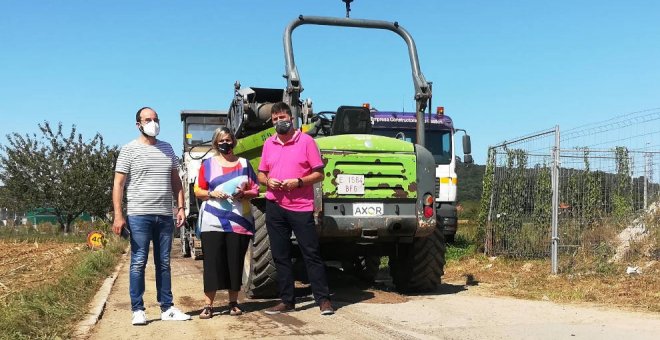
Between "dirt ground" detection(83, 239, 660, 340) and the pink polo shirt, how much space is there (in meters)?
1.07

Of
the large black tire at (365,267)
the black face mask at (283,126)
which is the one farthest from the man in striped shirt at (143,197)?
the large black tire at (365,267)

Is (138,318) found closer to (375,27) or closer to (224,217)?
(224,217)

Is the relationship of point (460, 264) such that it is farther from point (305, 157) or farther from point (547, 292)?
point (305, 157)

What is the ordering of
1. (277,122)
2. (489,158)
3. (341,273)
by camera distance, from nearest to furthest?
(277,122), (341,273), (489,158)

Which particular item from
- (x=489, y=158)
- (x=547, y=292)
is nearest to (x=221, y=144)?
(x=547, y=292)

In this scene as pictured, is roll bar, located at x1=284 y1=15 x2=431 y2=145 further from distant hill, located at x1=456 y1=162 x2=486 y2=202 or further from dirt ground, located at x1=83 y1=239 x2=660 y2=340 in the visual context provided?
distant hill, located at x1=456 y1=162 x2=486 y2=202

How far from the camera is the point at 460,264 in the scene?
38.0 ft

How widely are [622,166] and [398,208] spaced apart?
16.9 feet

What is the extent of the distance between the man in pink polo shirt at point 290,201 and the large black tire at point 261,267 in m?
0.52

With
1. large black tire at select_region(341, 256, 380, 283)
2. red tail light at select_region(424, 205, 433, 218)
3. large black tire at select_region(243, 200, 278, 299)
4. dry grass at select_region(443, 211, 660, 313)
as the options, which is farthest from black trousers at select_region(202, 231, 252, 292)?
dry grass at select_region(443, 211, 660, 313)

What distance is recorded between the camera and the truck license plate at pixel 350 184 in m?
7.00

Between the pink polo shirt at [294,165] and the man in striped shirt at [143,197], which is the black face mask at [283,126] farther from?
the man in striped shirt at [143,197]

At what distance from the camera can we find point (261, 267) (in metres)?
6.96

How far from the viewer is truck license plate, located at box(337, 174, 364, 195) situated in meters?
7.00
